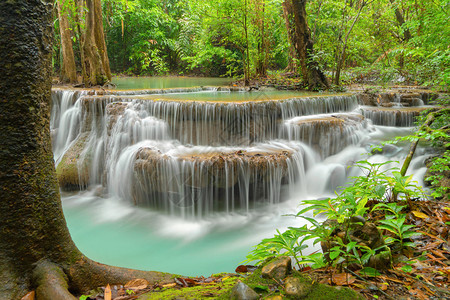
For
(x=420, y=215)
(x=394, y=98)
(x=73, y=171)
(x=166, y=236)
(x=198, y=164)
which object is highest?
(x=394, y=98)

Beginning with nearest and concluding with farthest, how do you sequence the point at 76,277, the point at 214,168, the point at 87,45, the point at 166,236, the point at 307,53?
the point at 76,277, the point at 166,236, the point at 214,168, the point at 87,45, the point at 307,53

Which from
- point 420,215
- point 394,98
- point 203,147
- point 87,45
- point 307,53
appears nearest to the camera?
point 420,215

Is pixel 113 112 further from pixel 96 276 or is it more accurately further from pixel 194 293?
pixel 194 293

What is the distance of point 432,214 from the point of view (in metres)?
2.47

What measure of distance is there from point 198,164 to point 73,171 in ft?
11.5

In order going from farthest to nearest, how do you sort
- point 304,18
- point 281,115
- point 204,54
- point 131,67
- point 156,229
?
point 131,67 → point 204,54 → point 304,18 → point 281,115 → point 156,229

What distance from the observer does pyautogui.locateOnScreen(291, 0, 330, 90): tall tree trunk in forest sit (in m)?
10.4

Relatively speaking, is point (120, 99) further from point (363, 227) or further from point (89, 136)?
point (363, 227)

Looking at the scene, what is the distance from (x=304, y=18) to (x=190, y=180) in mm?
8154

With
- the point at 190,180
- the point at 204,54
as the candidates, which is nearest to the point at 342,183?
the point at 190,180

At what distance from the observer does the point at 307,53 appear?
1064 centimetres

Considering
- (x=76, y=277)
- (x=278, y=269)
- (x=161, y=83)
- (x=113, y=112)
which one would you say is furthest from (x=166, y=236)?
(x=161, y=83)

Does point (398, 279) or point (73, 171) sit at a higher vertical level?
point (398, 279)

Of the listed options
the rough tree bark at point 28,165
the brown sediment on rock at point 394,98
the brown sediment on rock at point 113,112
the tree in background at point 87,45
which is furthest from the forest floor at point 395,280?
the tree in background at point 87,45
